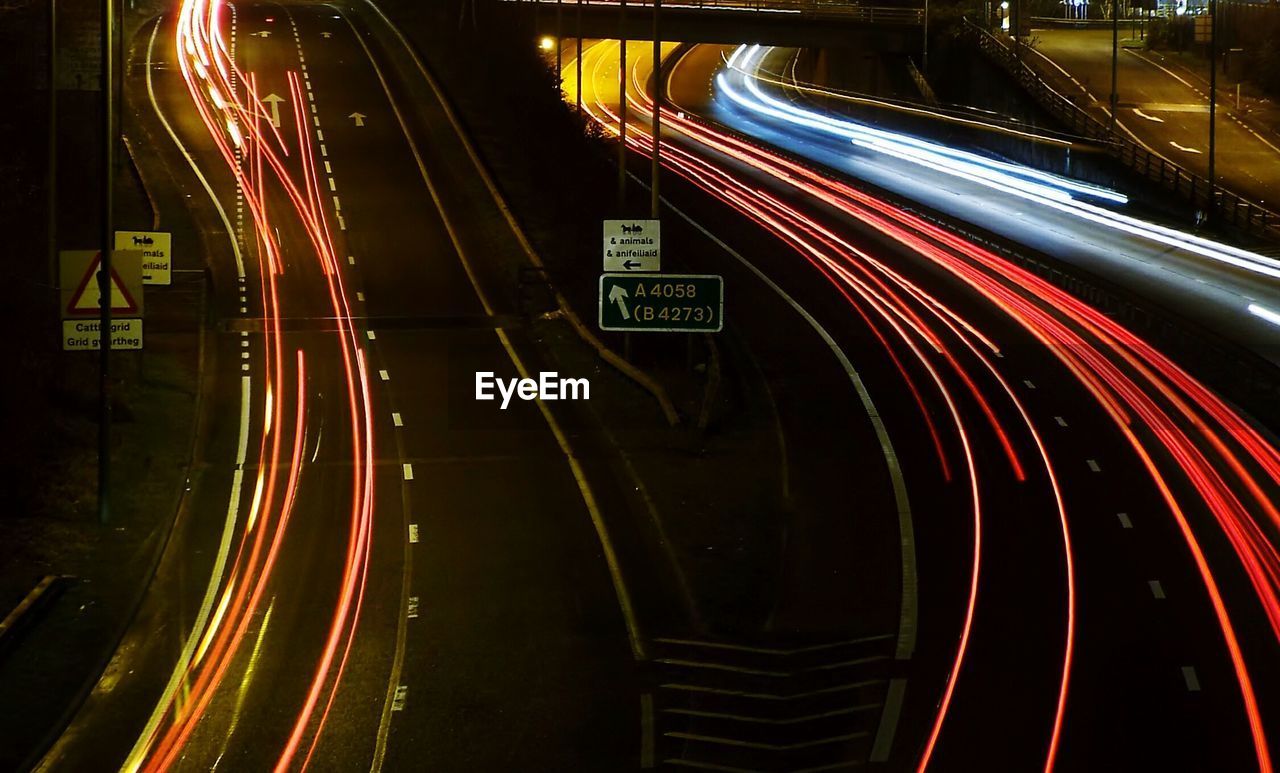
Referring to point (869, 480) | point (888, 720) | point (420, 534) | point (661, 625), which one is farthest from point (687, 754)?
point (869, 480)

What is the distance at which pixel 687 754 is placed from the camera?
14523 mm

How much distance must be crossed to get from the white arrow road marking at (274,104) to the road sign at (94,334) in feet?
122

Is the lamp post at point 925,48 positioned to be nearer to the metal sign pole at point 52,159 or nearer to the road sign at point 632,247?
the road sign at point 632,247

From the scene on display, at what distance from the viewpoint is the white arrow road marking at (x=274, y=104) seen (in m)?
60.3

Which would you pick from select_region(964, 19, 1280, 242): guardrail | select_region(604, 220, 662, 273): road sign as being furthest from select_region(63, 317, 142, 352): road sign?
select_region(964, 19, 1280, 242): guardrail

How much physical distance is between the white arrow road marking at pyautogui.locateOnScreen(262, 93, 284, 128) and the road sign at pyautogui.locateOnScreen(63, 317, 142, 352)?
122 feet

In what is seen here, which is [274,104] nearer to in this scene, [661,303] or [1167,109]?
[661,303]

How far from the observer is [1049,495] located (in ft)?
80.0

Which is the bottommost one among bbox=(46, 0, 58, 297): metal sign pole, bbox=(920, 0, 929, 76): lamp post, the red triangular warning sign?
the red triangular warning sign

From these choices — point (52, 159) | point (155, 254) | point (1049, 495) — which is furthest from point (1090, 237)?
point (52, 159)

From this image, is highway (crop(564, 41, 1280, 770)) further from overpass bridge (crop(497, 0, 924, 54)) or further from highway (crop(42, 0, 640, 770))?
overpass bridge (crop(497, 0, 924, 54))

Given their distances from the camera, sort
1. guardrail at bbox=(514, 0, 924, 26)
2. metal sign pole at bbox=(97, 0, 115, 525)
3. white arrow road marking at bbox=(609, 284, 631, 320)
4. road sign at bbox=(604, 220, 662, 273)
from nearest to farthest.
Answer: metal sign pole at bbox=(97, 0, 115, 525)
white arrow road marking at bbox=(609, 284, 631, 320)
road sign at bbox=(604, 220, 662, 273)
guardrail at bbox=(514, 0, 924, 26)

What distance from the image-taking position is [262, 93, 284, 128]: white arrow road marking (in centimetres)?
6034

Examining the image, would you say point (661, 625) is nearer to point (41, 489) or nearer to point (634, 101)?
point (41, 489)
